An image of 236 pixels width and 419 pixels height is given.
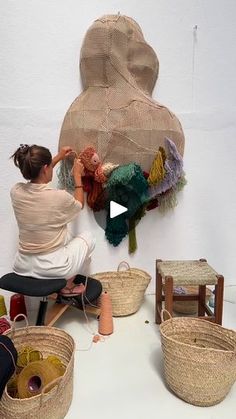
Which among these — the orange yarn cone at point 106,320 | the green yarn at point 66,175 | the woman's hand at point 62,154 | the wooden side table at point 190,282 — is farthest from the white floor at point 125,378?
the woman's hand at point 62,154

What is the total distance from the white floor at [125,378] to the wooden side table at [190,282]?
14 cm

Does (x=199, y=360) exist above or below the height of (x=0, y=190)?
below

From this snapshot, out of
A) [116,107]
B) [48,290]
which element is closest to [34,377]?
[48,290]

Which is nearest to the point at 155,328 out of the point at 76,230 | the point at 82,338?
the point at 82,338

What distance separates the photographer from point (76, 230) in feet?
5.34

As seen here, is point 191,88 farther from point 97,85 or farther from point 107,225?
point 107,225

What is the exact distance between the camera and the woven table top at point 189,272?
129 cm

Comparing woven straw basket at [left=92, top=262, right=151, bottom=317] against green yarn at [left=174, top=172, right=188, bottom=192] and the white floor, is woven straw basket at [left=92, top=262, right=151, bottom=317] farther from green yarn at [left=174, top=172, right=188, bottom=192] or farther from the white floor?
green yarn at [left=174, top=172, right=188, bottom=192]

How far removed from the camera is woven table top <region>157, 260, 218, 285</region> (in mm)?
1292

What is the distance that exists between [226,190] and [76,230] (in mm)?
834

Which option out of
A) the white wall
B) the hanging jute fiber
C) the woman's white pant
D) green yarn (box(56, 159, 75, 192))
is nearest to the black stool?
the woman's white pant

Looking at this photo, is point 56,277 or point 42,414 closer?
point 42,414

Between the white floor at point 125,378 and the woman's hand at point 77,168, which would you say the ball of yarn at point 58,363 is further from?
the woman's hand at point 77,168
